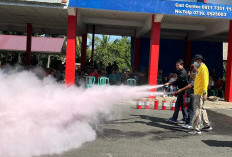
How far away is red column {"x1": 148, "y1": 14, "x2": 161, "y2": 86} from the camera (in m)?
13.8

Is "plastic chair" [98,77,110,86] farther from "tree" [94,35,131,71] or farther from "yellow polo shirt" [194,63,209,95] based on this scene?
"tree" [94,35,131,71]

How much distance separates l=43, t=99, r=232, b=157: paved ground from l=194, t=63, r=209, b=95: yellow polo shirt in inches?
46.8

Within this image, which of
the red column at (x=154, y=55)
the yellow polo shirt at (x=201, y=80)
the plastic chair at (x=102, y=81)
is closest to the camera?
the yellow polo shirt at (x=201, y=80)

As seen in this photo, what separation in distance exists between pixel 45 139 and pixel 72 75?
27.6 ft

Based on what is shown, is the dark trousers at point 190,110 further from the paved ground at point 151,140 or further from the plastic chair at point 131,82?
the plastic chair at point 131,82

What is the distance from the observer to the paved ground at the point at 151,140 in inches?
198

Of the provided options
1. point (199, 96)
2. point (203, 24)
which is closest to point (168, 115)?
point (199, 96)

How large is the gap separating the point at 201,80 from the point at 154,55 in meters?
7.37

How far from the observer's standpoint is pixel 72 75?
13344 millimetres

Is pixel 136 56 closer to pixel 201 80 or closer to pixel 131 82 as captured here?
pixel 131 82

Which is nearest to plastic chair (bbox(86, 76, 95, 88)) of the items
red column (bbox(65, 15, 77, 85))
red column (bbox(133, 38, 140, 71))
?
red column (bbox(65, 15, 77, 85))

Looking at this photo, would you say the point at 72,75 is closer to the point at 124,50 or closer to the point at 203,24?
the point at 203,24

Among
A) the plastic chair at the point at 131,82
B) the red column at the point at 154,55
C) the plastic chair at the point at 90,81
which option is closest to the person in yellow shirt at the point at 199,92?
the plastic chair at the point at 90,81

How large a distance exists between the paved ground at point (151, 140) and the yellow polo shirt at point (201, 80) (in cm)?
119
